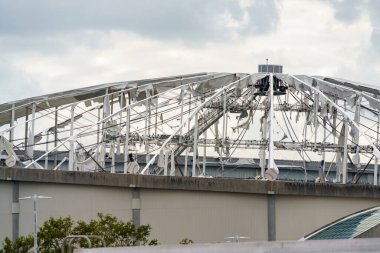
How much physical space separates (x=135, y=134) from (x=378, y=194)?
81.5ft

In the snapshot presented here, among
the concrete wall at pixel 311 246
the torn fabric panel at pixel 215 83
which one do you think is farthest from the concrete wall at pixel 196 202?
the concrete wall at pixel 311 246

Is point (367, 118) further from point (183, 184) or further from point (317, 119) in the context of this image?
point (183, 184)

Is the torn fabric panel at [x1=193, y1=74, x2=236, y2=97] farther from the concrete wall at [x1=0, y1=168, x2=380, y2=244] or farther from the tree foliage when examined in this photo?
the tree foliage

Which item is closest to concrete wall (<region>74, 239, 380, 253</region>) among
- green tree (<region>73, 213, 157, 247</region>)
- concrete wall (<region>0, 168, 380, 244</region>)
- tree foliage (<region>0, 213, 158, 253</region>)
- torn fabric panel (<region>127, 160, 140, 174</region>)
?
tree foliage (<region>0, 213, 158, 253</region>)

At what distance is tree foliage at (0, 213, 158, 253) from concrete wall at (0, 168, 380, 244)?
16.8 ft

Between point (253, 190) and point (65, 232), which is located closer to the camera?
point (65, 232)

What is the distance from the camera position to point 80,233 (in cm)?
7844

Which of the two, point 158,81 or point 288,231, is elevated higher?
point 158,81

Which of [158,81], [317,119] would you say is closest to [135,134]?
[158,81]

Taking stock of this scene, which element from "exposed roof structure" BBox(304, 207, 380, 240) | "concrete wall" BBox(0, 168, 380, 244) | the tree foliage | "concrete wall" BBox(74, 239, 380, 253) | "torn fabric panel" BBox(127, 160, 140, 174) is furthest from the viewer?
"torn fabric panel" BBox(127, 160, 140, 174)

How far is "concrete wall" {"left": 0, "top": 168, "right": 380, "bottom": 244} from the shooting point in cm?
8581

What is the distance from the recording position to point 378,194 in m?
86.4

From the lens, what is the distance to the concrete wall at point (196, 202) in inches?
3378

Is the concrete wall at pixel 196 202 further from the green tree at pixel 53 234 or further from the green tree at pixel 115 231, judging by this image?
the green tree at pixel 53 234
